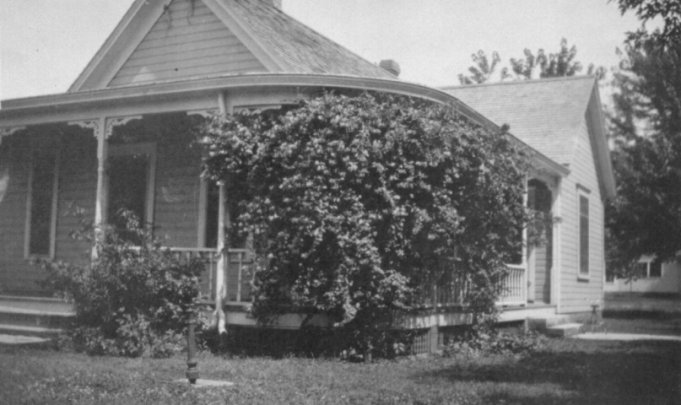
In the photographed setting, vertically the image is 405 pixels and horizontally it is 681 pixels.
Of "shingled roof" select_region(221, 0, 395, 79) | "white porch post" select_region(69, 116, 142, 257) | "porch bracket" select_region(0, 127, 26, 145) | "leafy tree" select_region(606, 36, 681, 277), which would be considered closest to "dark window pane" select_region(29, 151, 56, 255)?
"porch bracket" select_region(0, 127, 26, 145)

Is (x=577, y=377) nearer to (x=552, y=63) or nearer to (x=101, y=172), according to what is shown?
(x=101, y=172)

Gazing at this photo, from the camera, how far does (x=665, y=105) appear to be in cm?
3114

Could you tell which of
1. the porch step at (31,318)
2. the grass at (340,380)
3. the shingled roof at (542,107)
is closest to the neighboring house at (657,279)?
the shingled roof at (542,107)

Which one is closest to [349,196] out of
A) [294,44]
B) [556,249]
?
[294,44]

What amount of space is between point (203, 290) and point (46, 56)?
16.3ft

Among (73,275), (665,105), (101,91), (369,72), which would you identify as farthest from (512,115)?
(73,275)

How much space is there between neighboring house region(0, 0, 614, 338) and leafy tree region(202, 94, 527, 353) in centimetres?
53

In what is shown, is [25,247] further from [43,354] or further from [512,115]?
[512,115]

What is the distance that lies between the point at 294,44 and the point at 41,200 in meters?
6.79

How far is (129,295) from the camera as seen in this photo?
11.4m

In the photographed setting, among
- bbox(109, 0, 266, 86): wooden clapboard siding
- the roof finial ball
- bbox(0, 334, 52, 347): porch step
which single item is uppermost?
the roof finial ball

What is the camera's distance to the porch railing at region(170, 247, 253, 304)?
12.1 m

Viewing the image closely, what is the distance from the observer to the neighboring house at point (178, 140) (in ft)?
41.3

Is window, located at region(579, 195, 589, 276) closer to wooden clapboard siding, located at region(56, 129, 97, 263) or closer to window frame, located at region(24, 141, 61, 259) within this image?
wooden clapboard siding, located at region(56, 129, 97, 263)
